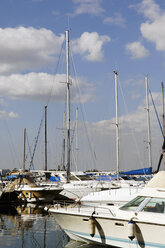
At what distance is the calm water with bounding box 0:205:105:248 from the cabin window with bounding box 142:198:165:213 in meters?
2.96

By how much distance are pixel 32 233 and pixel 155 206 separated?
7682 millimetres

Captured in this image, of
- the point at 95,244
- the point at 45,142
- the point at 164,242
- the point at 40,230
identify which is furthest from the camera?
the point at 45,142

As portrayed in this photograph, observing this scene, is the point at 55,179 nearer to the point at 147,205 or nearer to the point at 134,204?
the point at 134,204

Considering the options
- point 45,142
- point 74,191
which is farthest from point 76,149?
point 74,191

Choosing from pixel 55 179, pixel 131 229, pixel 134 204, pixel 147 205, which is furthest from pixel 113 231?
pixel 55 179

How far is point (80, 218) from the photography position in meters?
14.0

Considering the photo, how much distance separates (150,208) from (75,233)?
11.6 ft

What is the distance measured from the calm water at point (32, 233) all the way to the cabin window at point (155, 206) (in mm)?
2961

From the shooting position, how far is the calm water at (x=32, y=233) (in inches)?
602

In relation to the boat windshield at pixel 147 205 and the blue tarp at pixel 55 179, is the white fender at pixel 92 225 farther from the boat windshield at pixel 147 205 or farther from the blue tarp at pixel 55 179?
the blue tarp at pixel 55 179

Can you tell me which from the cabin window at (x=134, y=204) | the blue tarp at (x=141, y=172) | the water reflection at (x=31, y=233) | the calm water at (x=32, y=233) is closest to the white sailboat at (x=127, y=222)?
the cabin window at (x=134, y=204)

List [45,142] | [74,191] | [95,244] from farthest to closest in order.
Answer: [45,142] < [74,191] < [95,244]

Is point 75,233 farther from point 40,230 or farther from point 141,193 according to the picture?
point 40,230

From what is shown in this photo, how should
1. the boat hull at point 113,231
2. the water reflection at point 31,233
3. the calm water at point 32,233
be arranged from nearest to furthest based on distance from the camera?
1. the boat hull at point 113,231
2. the calm water at point 32,233
3. the water reflection at point 31,233
